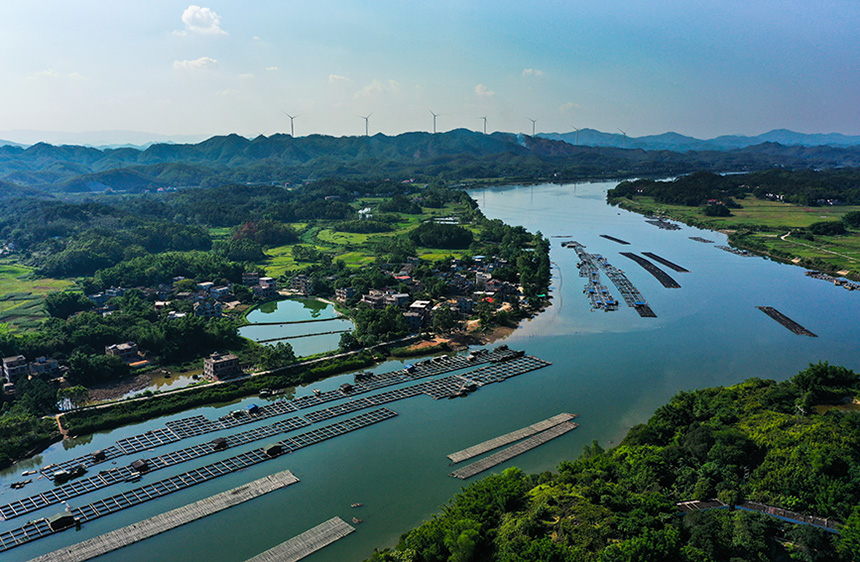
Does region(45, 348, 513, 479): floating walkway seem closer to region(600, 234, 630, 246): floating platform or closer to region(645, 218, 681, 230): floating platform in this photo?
region(600, 234, 630, 246): floating platform

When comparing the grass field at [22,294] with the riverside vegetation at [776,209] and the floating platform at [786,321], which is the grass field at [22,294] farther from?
the riverside vegetation at [776,209]

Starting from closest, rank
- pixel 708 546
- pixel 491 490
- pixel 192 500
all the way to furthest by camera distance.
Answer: pixel 708 546
pixel 491 490
pixel 192 500

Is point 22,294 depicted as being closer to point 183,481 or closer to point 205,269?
point 205,269

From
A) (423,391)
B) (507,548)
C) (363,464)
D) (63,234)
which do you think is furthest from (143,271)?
(507,548)

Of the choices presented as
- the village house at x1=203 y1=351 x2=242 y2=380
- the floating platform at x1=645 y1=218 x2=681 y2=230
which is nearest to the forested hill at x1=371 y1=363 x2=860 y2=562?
the village house at x1=203 y1=351 x2=242 y2=380

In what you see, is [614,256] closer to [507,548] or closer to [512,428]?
[512,428]

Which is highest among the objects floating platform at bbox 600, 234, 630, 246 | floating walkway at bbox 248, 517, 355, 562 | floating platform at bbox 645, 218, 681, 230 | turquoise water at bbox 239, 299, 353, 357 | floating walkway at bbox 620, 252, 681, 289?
floating platform at bbox 645, 218, 681, 230

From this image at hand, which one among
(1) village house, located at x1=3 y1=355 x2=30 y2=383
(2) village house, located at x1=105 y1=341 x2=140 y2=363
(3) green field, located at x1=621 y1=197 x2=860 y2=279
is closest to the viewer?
(1) village house, located at x1=3 y1=355 x2=30 y2=383
